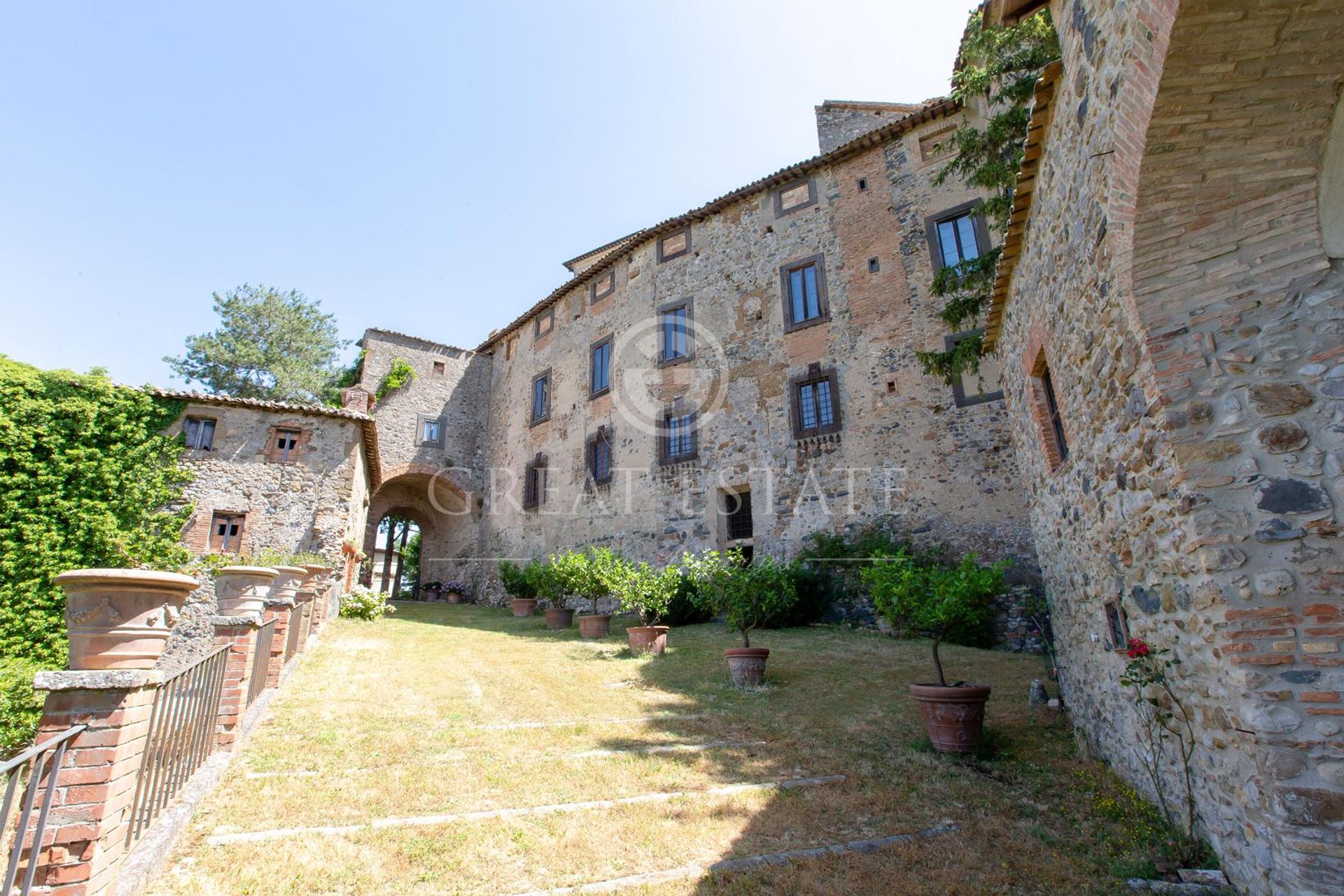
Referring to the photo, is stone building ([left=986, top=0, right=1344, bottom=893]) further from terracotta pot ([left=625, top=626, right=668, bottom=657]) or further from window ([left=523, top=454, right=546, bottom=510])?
window ([left=523, top=454, right=546, bottom=510])

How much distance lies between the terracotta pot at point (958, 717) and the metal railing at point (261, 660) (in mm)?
5850

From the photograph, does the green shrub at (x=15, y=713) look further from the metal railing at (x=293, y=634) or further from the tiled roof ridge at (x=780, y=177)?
the tiled roof ridge at (x=780, y=177)

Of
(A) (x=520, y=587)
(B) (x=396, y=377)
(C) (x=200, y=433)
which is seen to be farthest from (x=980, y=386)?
(B) (x=396, y=377)

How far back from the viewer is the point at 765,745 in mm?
5738

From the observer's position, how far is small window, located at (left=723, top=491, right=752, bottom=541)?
16.2m

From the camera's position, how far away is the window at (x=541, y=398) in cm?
2195

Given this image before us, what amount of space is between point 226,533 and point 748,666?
1368 centimetres

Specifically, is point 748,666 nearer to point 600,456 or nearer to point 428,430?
point 600,456

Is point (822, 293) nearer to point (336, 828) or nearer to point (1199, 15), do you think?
point (1199, 15)

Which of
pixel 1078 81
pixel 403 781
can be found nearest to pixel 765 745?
pixel 403 781

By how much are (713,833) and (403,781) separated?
7.58 feet

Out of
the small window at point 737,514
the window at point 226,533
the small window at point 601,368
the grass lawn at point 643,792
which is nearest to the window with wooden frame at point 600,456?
Result: the small window at point 601,368

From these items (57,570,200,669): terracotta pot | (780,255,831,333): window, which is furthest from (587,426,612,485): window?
(57,570,200,669): terracotta pot

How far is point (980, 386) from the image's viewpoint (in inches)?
515
